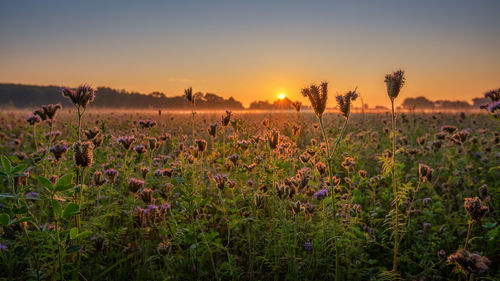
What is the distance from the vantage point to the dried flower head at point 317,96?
195 centimetres

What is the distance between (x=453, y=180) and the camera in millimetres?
4141

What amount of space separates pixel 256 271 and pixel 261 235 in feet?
1.38

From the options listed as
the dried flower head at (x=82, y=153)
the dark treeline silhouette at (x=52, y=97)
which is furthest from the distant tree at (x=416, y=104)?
the dark treeline silhouette at (x=52, y=97)

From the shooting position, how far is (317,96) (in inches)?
77.4

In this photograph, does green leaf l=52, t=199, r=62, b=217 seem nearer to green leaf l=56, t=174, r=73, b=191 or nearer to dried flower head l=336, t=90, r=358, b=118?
green leaf l=56, t=174, r=73, b=191

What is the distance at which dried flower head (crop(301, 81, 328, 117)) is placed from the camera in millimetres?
1946

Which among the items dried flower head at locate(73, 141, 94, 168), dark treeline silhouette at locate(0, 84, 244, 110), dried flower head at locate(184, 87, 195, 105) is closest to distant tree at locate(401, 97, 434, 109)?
dried flower head at locate(184, 87, 195, 105)

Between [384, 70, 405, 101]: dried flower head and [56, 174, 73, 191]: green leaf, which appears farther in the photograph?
[384, 70, 405, 101]: dried flower head

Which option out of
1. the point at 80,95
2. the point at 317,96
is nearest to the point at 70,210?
the point at 80,95

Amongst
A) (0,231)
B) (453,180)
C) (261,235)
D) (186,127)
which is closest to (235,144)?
(261,235)

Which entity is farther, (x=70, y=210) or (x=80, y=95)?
(x=80, y=95)

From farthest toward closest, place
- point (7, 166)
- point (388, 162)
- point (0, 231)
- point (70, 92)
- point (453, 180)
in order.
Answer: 1. point (453, 180)
2. point (0, 231)
3. point (70, 92)
4. point (388, 162)
5. point (7, 166)

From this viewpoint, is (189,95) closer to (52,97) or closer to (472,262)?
(472,262)

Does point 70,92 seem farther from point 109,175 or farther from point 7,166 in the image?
point 7,166
